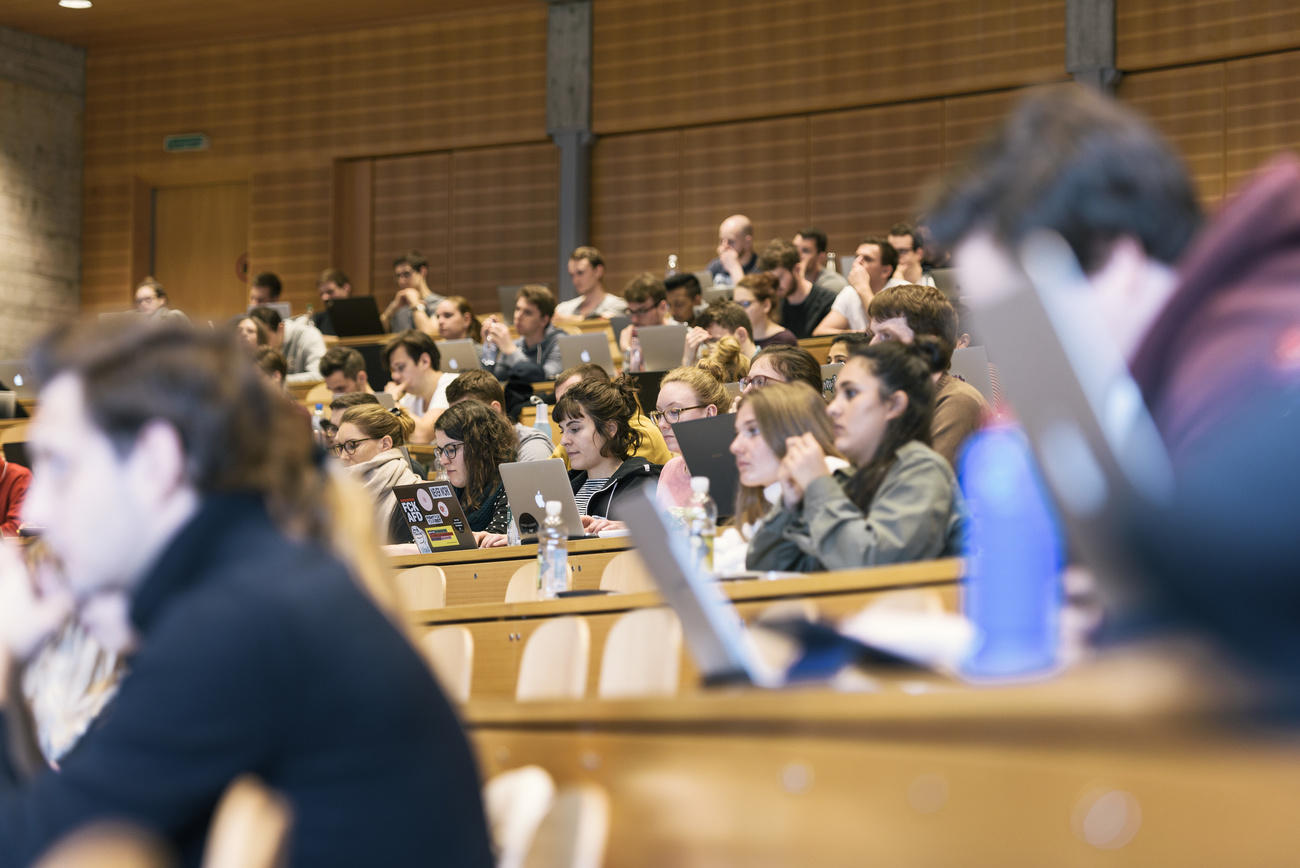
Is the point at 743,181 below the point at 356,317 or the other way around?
the other way around

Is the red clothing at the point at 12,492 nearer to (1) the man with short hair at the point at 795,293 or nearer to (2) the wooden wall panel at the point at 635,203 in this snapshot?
(1) the man with short hair at the point at 795,293

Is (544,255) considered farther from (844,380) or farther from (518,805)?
(518,805)

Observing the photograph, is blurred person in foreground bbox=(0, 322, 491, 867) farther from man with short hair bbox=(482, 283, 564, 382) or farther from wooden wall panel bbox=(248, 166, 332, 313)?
wooden wall panel bbox=(248, 166, 332, 313)

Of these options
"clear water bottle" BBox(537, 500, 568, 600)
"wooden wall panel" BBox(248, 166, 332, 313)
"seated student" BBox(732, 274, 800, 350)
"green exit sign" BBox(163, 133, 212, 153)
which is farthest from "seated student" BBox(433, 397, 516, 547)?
"green exit sign" BBox(163, 133, 212, 153)

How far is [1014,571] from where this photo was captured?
1.24 metres

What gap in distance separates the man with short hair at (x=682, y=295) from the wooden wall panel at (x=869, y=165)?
252 cm

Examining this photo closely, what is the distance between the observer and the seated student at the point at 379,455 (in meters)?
5.12

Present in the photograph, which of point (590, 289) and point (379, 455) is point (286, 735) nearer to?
point (379, 455)

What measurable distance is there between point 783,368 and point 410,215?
7393mm

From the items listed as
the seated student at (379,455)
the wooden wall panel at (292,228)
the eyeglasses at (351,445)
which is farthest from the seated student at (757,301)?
the wooden wall panel at (292,228)

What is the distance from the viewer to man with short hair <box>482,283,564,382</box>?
7453 millimetres

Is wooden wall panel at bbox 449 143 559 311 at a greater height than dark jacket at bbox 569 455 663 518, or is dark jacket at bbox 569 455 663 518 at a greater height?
wooden wall panel at bbox 449 143 559 311

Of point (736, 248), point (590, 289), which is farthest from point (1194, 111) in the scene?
point (590, 289)

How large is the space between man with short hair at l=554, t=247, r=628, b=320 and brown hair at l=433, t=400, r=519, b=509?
10.9ft
